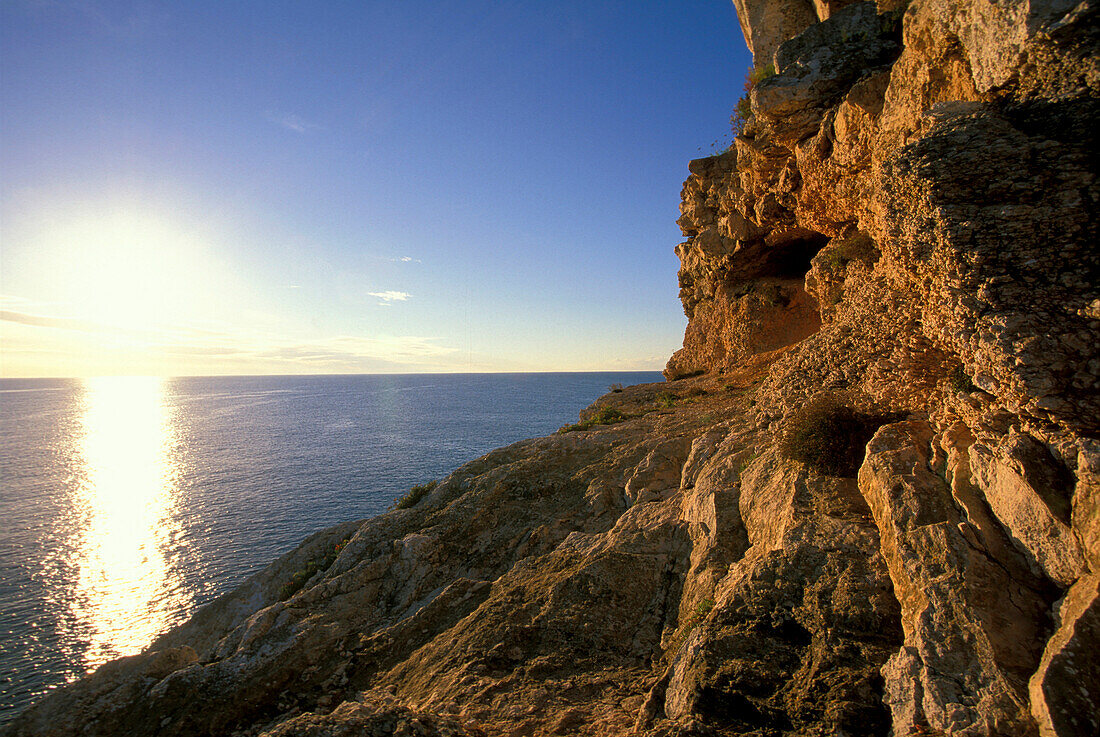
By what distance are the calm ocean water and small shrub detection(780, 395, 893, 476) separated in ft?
105

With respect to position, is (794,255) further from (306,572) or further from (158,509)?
(158,509)

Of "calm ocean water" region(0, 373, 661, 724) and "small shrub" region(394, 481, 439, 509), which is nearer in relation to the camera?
"small shrub" region(394, 481, 439, 509)

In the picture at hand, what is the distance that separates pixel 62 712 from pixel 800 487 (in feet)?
53.6

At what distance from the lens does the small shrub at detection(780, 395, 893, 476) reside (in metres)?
9.73

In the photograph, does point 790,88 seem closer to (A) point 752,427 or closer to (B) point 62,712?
(A) point 752,427

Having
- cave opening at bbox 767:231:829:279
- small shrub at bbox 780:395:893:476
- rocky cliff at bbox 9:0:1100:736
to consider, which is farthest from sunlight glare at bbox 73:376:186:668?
cave opening at bbox 767:231:829:279

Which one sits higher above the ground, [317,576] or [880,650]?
[880,650]

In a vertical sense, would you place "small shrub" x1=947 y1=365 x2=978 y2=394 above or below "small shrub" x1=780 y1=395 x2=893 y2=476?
above

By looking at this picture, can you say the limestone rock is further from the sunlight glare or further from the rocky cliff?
the sunlight glare

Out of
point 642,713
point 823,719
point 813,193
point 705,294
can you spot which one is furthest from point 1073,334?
point 705,294

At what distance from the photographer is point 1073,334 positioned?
19.4ft

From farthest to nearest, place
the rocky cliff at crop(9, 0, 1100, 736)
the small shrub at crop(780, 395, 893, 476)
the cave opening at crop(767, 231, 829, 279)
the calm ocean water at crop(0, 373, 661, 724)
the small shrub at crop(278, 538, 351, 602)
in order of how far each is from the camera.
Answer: the cave opening at crop(767, 231, 829, 279), the calm ocean water at crop(0, 373, 661, 724), the small shrub at crop(278, 538, 351, 602), the small shrub at crop(780, 395, 893, 476), the rocky cliff at crop(9, 0, 1100, 736)

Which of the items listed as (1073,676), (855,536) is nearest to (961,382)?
(855,536)

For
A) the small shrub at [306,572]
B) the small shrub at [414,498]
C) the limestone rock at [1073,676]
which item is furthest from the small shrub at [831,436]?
the small shrub at [306,572]
